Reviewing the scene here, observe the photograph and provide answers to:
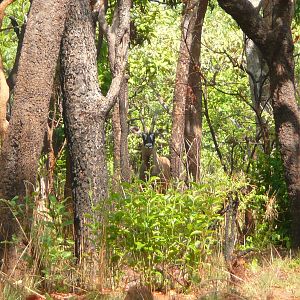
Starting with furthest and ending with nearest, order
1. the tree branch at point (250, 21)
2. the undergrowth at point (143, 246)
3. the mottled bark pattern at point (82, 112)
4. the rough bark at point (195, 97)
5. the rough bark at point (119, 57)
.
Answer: the rough bark at point (195, 97), the rough bark at point (119, 57), the tree branch at point (250, 21), the mottled bark pattern at point (82, 112), the undergrowth at point (143, 246)

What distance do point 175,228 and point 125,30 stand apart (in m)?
5.78

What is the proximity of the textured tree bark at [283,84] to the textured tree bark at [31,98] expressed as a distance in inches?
142

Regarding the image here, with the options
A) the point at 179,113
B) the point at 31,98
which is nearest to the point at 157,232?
the point at 31,98

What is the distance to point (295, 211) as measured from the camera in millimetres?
11445

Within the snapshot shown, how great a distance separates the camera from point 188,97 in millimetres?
16641

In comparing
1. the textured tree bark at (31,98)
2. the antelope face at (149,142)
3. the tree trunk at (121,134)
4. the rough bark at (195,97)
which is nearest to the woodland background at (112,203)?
the textured tree bark at (31,98)

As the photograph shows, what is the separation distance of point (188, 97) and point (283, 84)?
5.43 metres

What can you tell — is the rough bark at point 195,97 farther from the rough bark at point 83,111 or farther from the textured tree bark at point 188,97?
the rough bark at point 83,111

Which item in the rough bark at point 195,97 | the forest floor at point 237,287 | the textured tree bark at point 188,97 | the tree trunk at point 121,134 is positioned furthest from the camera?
the tree trunk at point 121,134

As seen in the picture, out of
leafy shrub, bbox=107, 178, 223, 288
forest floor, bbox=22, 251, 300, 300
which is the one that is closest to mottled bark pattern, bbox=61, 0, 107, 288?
leafy shrub, bbox=107, 178, 223, 288

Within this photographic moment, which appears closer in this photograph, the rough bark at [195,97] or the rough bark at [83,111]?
the rough bark at [83,111]

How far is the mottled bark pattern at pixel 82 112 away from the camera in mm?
9000

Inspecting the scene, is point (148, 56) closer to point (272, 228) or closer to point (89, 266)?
point (272, 228)

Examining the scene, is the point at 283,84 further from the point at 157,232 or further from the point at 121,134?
the point at 121,134
